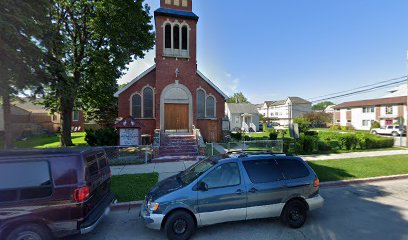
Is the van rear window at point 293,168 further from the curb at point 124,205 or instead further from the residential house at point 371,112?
the residential house at point 371,112

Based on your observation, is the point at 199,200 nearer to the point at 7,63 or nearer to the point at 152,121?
the point at 7,63

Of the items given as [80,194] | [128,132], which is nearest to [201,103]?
[128,132]

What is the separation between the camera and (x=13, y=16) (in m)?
8.32

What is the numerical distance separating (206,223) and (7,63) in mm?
10914

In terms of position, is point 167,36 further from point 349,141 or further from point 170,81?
point 349,141

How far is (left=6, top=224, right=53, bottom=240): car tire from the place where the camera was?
11.3ft

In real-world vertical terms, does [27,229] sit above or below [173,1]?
below

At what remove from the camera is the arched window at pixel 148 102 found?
54.5 feet

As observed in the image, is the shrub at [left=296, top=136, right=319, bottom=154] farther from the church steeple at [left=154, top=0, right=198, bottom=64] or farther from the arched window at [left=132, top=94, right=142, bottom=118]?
the arched window at [left=132, top=94, right=142, bottom=118]

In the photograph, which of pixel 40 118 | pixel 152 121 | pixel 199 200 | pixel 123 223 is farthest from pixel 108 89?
pixel 40 118

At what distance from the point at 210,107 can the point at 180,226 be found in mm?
14427

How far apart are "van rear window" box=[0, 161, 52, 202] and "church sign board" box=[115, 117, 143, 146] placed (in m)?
9.09

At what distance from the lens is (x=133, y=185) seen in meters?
7.29

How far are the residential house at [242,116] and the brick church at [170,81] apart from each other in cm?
2438
